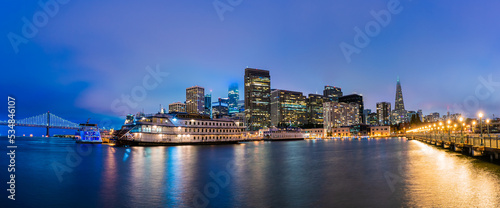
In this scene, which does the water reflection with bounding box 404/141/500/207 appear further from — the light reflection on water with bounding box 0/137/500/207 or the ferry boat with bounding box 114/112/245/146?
the ferry boat with bounding box 114/112/245/146

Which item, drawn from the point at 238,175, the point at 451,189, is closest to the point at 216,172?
the point at 238,175

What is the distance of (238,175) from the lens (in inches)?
1248

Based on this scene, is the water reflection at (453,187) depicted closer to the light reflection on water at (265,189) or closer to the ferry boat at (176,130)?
the light reflection on water at (265,189)

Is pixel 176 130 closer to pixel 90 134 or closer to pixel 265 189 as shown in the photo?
pixel 90 134

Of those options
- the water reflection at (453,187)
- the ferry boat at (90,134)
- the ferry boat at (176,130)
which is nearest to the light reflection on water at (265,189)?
the water reflection at (453,187)

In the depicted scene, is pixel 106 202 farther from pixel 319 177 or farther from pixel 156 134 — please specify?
pixel 156 134

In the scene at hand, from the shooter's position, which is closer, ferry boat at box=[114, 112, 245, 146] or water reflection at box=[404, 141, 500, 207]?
water reflection at box=[404, 141, 500, 207]

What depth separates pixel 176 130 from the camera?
307 feet

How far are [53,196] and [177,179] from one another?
990 centimetres

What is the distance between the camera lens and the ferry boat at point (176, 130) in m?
84.7

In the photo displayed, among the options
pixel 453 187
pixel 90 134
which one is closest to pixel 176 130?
pixel 90 134

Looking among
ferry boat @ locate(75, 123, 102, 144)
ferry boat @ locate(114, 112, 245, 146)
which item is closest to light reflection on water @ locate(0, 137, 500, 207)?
ferry boat @ locate(114, 112, 245, 146)

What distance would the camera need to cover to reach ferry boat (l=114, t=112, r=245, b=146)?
8469 centimetres

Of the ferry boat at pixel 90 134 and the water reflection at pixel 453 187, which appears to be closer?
the water reflection at pixel 453 187
